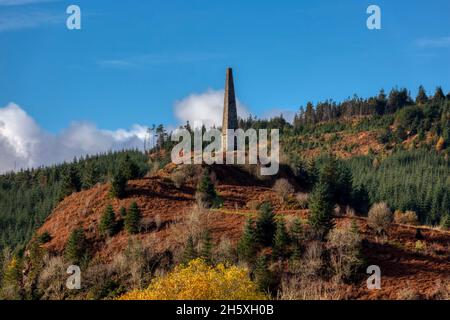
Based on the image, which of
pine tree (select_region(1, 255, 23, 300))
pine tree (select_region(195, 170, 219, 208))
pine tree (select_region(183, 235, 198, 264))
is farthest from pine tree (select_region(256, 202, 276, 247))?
pine tree (select_region(1, 255, 23, 300))

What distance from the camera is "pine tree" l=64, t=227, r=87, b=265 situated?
53312 mm

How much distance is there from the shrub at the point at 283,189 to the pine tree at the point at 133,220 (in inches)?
686

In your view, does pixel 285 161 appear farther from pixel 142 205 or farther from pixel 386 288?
pixel 386 288

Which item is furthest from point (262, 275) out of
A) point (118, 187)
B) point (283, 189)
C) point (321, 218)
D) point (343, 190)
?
point (343, 190)

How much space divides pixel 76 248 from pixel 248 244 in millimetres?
17283

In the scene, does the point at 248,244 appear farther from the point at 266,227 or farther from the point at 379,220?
the point at 379,220

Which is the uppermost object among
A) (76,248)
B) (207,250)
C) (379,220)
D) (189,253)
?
(379,220)

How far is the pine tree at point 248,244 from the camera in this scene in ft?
159

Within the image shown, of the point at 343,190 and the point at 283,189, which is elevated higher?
the point at 343,190

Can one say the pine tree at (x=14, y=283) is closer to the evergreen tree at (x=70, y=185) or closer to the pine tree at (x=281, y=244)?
the evergreen tree at (x=70, y=185)

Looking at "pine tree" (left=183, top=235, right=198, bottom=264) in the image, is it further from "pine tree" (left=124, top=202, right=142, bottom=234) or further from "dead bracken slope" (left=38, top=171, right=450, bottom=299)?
"pine tree" (left=124, top=202, right=142, bottom=234)

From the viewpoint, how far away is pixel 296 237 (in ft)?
164
